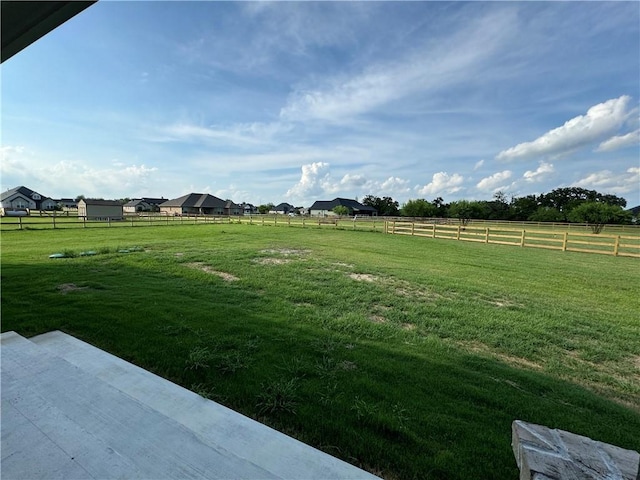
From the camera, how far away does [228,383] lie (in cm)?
238

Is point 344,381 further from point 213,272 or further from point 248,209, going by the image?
point 248,209

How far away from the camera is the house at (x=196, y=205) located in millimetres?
60344

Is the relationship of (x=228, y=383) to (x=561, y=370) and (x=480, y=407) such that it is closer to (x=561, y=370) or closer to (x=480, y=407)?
(x=480, y=407)

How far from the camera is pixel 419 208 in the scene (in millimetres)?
52312

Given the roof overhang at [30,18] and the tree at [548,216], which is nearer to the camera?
the roof overhang at [30,18]

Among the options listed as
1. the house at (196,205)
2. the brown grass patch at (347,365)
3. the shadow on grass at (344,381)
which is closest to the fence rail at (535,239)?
the shadow on grass at (344,381)

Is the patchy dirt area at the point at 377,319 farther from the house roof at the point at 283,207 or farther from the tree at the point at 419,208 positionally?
the house roof at the point at 283,207

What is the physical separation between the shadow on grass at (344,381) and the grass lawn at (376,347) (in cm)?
1

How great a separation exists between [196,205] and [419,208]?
143 feet

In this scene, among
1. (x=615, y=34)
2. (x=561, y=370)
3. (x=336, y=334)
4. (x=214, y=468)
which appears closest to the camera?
(x=214, y=468)

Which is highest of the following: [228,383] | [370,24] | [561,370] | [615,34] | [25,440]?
[370,24]

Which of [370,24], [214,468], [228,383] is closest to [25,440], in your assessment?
[214,468]

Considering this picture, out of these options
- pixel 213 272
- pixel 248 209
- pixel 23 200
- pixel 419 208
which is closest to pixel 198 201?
pixel 23 200

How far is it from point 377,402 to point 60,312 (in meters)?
4.00
